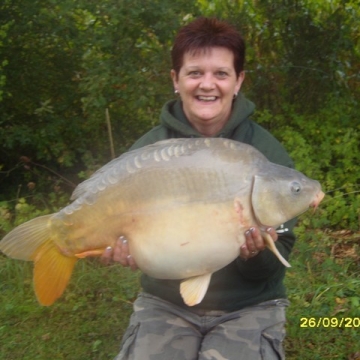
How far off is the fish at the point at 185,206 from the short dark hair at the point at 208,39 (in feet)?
1.54

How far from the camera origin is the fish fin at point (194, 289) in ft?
6.69

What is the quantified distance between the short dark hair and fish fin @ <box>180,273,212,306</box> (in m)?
0.79

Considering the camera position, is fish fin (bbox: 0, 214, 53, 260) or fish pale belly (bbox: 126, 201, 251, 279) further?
fish fin (bbox: 0, 214, 53, 260)

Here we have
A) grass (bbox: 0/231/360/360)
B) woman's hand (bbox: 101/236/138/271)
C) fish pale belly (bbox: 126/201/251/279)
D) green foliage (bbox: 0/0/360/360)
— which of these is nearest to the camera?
fish pale belly (bbox: 126/201/251/279)

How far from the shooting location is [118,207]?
203cm

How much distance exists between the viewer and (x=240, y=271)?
227 cm

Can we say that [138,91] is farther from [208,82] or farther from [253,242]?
[253,242]

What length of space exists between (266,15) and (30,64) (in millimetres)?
1634

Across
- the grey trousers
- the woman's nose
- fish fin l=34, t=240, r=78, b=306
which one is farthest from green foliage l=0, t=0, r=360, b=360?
the woman's nose

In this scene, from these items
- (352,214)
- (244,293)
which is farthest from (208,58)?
(352,214)

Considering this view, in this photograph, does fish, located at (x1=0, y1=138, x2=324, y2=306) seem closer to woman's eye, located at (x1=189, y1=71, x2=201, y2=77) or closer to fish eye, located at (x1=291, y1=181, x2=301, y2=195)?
fish eye, located at (x1=291, y1=181, x2=301, y2=195)
